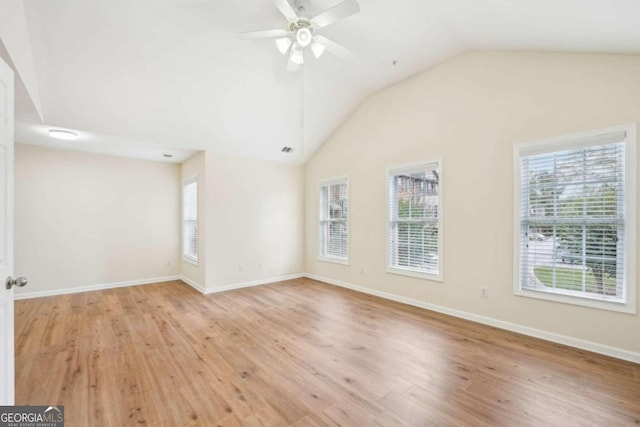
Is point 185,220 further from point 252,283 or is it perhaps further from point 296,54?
point 296,54

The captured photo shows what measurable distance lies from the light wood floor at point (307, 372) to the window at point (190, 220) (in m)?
1.85

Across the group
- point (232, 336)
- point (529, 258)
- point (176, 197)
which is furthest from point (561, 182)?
point (176, 197)

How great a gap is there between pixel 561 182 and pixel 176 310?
521 cm

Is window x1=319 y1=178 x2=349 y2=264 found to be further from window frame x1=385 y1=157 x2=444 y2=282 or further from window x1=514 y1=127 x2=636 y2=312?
window x1=514 y1=127 x2=636 y2=312

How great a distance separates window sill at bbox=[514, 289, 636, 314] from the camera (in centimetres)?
254

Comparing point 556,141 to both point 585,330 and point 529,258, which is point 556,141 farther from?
point 585,330

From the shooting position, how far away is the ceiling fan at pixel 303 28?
2231mm

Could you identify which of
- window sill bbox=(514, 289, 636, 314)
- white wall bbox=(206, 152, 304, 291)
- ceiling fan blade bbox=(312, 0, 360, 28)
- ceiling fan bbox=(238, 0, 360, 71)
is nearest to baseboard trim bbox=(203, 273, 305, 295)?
white wall bbox=(206, 152, 304, 291)

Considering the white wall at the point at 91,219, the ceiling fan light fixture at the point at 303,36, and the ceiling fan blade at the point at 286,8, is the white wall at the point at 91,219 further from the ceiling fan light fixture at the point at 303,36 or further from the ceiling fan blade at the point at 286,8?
the ceiling fan blade at the point at 286,8

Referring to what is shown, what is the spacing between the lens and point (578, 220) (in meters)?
2.82

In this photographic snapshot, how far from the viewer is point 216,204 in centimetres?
498

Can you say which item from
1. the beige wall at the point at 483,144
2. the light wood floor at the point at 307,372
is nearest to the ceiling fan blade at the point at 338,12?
the beige wall at the point at 483,144

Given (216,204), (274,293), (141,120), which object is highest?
(141,120)

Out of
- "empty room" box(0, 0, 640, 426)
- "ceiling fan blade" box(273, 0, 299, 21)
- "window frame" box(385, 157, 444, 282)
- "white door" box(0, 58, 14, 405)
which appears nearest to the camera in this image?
"white door" box(0, 58, 14, 405)
